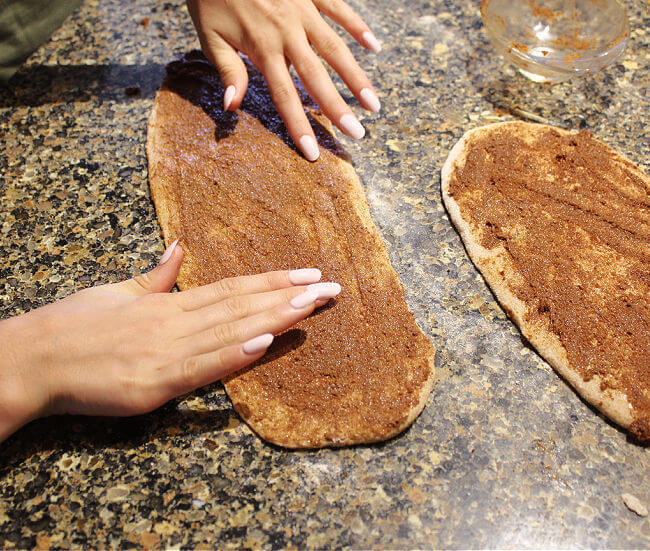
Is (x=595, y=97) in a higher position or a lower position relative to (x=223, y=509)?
higher

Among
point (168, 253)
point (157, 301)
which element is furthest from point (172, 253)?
point (157, 301)

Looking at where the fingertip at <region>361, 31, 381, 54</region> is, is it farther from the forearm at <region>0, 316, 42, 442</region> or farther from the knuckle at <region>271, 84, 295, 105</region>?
the forearm at <region>0, 316, 42, 442</region>

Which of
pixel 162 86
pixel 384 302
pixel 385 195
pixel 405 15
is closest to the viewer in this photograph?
pixel 384 302

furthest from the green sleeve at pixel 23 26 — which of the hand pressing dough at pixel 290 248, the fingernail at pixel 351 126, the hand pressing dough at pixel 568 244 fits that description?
the hand pressing dough at pixel 568 244

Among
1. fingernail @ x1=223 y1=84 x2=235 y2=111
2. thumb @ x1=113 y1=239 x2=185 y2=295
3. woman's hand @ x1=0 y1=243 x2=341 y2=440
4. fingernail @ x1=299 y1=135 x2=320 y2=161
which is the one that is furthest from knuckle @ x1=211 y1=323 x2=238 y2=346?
fingernail @ x1=223 y1=84 x2=235 y2=111

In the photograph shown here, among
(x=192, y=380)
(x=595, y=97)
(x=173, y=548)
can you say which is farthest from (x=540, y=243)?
(x=173, y=548)

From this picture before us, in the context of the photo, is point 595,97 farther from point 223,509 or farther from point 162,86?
point 223,509

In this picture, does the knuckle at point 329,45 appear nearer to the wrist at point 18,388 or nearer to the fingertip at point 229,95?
the fingertip at point 229,95
